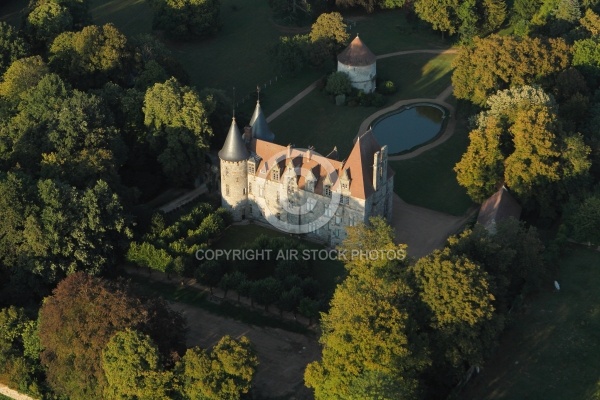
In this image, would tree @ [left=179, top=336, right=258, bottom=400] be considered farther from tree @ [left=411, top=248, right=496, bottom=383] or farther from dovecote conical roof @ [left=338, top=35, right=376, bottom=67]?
dovecote conical roof @ [left=338, top=35, right=376, bottom=67]

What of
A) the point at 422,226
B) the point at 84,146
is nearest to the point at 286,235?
the point at 422,226

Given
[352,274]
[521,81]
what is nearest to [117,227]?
[352,274]

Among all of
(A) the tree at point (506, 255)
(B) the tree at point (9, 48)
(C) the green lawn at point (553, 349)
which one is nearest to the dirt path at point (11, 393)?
(C) the green lawn at point (553, 349)

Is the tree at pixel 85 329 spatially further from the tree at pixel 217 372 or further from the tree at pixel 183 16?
the tree at pixel 183 16

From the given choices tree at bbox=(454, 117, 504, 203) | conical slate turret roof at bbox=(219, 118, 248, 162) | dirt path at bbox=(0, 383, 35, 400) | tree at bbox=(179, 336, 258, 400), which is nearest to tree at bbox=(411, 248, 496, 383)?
tree at bbox=(179, 336, 258, 400)

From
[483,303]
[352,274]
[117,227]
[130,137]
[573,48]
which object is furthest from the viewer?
[573,48]

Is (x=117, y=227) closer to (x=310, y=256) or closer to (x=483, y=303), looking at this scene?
(x=310, y=256)
